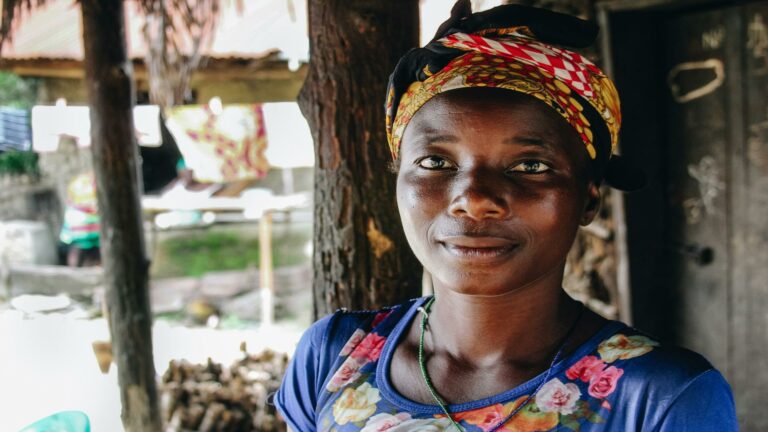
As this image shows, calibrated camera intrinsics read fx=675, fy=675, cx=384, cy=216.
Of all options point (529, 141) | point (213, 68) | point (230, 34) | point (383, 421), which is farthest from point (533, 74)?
point (230, 34)

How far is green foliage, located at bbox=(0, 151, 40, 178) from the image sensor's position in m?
10.2

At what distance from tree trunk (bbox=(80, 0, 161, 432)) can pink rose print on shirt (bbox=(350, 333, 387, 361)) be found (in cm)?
270

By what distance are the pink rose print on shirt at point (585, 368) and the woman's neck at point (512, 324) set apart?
0.09 meters

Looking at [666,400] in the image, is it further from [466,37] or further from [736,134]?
[736,134]

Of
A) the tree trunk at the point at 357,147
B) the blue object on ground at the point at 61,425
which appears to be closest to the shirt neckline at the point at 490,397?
the tree trunk at the point at 357,147

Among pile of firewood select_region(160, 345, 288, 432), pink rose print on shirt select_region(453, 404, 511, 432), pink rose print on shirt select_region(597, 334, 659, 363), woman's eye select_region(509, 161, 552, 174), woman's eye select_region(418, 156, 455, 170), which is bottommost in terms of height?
pile of firewood select_region(160, 345, 288, 432)

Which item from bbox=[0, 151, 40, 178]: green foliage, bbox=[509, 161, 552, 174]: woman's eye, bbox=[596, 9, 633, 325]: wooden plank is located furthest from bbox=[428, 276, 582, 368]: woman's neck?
bbox=[0, 151, 40, 178]: green foliage

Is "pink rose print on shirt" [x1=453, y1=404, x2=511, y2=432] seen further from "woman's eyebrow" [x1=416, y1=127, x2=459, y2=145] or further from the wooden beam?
the wooden beam

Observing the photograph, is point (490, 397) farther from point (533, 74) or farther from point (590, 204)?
point (533, 74)

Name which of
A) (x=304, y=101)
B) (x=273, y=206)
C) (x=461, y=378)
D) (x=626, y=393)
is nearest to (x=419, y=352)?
(x=461, y=378)

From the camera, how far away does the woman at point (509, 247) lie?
1.14m

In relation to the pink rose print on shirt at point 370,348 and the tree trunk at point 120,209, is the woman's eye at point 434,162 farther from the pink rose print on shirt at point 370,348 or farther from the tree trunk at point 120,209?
the tree trunk at point 120,209

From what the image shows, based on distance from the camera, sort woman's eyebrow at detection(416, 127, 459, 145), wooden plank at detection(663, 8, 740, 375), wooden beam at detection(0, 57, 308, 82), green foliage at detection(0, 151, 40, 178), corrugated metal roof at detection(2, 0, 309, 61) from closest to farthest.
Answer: woman's eyebrow at detection(416, 127, 459, 145), wooden plank at detection(663, 8, 740, 375), corrugated metal roof at detection(2, 0, 309, 61), wooden beam at detection(0, 57, 308, 82), green foliage at detection(0, 151, 40, 178)

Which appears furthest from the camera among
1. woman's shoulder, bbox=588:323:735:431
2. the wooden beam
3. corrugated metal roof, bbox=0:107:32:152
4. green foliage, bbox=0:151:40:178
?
green foliage, bbox=0:151:40:178
